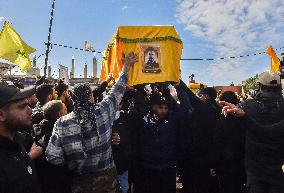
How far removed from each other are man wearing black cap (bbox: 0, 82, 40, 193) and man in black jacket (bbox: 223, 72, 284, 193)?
243 centimetres

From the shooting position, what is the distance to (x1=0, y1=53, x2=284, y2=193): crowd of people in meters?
2.97

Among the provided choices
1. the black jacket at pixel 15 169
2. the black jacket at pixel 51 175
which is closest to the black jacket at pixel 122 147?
the black jacket at pixel 51 175

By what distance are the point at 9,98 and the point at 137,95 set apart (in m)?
3.07

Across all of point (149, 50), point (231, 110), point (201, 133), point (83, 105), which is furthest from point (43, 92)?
point (231, 110)

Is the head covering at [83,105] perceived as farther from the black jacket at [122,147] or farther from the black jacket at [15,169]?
the black jacket at [122,147]

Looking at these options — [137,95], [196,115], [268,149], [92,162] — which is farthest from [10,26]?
[268,149]

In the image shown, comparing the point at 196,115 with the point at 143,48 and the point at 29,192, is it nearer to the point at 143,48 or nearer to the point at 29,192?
the point at 143,48

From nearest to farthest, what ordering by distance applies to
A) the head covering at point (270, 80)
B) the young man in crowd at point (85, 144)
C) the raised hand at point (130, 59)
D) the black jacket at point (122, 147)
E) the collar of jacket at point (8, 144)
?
the collar of jacket at point (8, 144), the young man in crowd at point (85, 144), the head covering at point (270, 80), the raised hand at point (130, 59), the black jacket at point (122, 147)

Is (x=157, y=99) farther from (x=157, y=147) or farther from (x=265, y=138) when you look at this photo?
(x=265, y=138)

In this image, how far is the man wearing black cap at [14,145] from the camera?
2.53 m

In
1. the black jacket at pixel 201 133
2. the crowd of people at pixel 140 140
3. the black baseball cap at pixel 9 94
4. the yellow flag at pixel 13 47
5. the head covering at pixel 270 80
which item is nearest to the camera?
the black baseball cap at pixel 9 94

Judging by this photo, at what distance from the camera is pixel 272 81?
4195 mm

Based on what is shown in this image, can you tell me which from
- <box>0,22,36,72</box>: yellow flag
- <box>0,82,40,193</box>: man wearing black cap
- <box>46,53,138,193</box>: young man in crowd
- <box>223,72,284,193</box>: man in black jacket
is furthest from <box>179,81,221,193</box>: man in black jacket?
<box>0,22,36,72</box>: yellow flag

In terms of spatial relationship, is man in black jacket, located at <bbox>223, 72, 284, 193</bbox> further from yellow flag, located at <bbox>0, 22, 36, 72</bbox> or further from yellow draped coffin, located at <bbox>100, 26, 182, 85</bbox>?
yellow flag, located at <bbox>0, 22, 36, 72</bbox>
